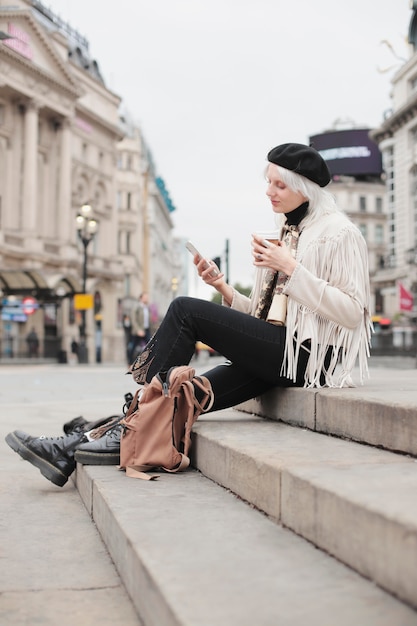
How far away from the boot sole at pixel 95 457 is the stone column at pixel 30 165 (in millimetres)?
34057

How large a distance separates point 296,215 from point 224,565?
7.24ft

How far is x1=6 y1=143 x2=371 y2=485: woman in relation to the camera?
330cm

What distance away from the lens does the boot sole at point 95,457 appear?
10.8ft

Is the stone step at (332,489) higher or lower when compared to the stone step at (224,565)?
higher

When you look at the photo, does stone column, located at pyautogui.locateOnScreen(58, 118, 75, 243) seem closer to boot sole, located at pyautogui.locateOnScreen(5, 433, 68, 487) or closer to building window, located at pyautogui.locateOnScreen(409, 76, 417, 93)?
building window, located at pyautogui.locateOnScreen(409, 76, 417, 93)

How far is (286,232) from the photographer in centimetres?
371

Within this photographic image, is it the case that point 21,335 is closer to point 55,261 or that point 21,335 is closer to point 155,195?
point 55,261

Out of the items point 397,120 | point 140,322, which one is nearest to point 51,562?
point 140,322

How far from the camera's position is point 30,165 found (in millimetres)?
36625

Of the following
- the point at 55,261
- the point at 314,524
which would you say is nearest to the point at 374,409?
the point at 314,524

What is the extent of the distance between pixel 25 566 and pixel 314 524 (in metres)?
0.97

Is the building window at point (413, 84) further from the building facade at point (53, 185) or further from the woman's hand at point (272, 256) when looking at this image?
the woman's hand at point (272, 256)

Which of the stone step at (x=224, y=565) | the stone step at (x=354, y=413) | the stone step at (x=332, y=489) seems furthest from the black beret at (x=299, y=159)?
the stone step at (x=224, y=565)

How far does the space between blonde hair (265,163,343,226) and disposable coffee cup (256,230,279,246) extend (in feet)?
0.51
